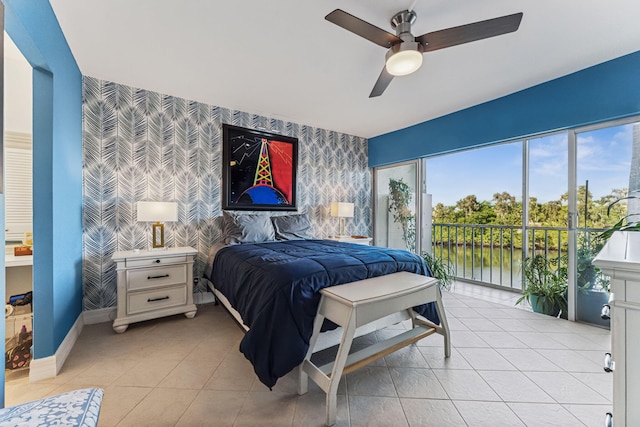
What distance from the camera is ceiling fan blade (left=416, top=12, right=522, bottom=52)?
1.44 meters

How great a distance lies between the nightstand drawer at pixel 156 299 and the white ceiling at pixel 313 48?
2.07 metres

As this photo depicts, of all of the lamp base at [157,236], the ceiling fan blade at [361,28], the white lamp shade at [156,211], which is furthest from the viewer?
the lamp base at [157,236]

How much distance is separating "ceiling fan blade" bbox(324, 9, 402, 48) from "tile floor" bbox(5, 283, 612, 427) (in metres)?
2.15

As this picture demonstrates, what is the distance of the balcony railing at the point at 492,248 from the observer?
351 centimetres

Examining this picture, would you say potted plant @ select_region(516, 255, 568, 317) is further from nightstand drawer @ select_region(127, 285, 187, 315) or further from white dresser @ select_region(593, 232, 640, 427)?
nightstand drawer @ select_region(127, 285, 187, 315)

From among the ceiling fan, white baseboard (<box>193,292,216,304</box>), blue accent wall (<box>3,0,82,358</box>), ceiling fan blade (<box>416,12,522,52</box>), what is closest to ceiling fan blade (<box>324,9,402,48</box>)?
the ceiling fan

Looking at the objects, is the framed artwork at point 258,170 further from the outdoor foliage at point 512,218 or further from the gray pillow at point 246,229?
the outdoor foliage at point 512,218

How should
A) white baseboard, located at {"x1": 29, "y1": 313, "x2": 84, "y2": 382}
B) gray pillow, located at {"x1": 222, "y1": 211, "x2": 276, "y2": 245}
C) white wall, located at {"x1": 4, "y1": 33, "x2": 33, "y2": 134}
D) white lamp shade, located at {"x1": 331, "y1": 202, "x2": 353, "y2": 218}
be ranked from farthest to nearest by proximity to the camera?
white lamp shade, located at {"x1": 331, "y1": 202, "x2": 353, "y2": 218} → gray pillow, located at {"x1": 222, "y1": 211, "x2": 276, "y2": 245} → white wall, located at {"x1": 4, "y1": 33, "x2": 33, "y2": 134} → white baseboard, located at {"x1": 29, "y1": 313, "x2": 84, "y2": 382}

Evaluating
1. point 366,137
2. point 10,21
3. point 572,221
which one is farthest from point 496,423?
point 366,137

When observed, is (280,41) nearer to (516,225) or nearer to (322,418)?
(322,418)

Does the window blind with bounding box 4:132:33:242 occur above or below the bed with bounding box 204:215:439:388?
above

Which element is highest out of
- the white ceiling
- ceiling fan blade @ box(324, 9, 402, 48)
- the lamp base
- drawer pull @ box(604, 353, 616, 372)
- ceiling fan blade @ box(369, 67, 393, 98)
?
the white ceiling

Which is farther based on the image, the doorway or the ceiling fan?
the doorway

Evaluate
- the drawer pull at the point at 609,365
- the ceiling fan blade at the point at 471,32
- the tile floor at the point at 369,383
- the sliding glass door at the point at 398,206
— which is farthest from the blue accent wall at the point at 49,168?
the sliding glass door at the point at 398,206
